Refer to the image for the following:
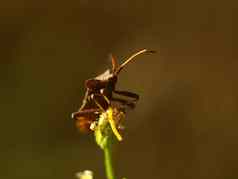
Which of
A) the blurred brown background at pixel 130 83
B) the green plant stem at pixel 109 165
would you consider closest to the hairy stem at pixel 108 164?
the green plant stem at pixel 109 165

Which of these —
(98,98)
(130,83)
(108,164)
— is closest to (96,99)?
(98,98)

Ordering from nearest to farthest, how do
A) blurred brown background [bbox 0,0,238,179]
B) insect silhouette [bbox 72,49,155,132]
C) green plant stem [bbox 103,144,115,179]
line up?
green plant stem [bbox 103,144,115,179]
insect silhouette [bbox 72,49,155,132]
blurred brown background [bbox 0,0,238,179]

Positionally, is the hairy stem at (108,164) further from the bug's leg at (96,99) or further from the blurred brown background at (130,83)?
the blurred brown background at (130,83)

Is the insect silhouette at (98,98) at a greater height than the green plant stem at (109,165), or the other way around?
the insect silhouette at (98,98)

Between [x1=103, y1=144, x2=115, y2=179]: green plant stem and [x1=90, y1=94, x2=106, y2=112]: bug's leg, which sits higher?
[x1=90, y1=94, x2=106, y2=112]: bug's leg

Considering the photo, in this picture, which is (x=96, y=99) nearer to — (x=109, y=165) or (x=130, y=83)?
(x=109, y=165)

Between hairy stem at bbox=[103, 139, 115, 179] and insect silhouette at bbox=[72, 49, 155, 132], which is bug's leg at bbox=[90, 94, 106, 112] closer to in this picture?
insect silhouette at bbox=[72, 49, 155, 132]

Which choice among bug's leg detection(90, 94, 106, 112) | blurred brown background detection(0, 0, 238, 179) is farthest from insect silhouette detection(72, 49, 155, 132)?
blurred brown background detection(0, 0, 238, 179)

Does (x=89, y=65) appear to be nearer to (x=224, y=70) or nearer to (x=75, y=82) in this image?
(x=75, y=82)

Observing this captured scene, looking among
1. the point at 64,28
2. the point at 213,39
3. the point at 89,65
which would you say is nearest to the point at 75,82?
the point at 89,65
